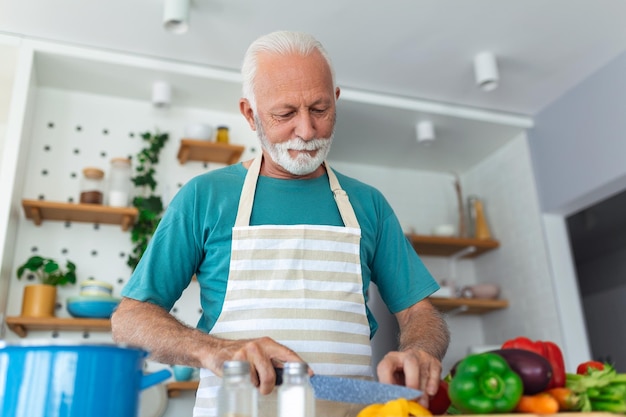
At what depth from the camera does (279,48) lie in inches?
55.3

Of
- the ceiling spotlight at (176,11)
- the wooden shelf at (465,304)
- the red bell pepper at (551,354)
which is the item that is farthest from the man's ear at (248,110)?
the wooden shelf at (465,304)

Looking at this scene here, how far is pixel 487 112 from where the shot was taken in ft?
12.7

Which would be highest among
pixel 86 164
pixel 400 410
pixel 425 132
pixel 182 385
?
pixel 425 132

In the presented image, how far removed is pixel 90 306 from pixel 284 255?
6.43 ft

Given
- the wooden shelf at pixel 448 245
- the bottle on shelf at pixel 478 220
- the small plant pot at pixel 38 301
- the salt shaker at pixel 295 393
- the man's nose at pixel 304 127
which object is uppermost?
the bottle on shelf at pixel 478 220

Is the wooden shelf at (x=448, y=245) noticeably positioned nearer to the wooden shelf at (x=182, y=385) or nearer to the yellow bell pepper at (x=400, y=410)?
the wooden shelf at (x=182, y=385)

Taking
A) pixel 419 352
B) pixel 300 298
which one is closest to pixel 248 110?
pixel 300 298

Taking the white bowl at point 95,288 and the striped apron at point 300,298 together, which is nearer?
the striped apron at point 300,298

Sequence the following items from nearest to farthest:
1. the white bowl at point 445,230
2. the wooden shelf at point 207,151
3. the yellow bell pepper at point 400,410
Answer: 1. the yellow bell pepper at point 400,410
2. the wooden shelf at point 207,151
3. the white bowl at point 445,230

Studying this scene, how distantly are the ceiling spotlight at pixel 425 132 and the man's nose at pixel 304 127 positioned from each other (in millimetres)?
2555

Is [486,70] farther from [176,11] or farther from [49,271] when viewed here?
[49,271]

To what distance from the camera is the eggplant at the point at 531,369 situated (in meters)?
0.88

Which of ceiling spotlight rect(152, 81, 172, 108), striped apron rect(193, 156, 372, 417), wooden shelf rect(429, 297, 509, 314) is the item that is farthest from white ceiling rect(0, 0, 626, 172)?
striped apron rect(193, 156, 372, 417)

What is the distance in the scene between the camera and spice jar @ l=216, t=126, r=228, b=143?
3.46 metres
